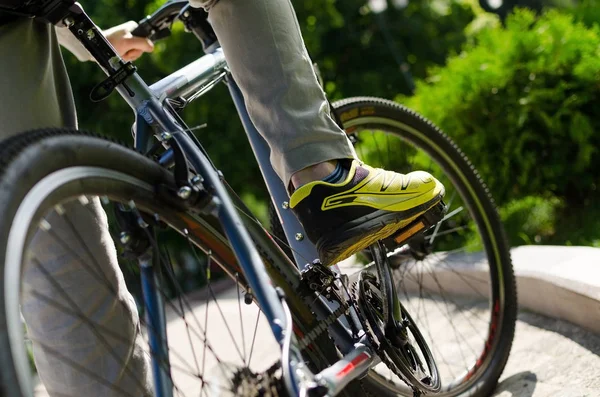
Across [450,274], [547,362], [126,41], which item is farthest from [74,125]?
[450,274]

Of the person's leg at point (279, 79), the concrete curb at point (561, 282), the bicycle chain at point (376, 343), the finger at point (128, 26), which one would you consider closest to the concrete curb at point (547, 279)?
the concrete curb at point (561, 282)

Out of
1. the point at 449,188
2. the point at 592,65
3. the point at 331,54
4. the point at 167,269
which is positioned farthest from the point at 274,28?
the point at 331,54

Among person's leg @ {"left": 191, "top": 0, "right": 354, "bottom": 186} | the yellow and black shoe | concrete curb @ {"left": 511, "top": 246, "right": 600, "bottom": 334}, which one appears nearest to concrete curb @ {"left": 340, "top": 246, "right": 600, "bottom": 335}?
concrete curb @ {"left": 511, "top": 246, "right": 600, "bottom": 334}

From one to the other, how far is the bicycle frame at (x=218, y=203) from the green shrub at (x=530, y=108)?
2.03 meters

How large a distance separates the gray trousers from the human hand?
1.06ft

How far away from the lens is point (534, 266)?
2.67 metres

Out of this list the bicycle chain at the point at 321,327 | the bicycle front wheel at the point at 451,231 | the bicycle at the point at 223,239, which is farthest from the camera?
the bicycle front wheel at the point at 451,231

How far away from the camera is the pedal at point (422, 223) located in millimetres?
1820

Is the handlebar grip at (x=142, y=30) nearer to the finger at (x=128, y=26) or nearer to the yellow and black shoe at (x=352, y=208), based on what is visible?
the finger at (x=128, y=26)

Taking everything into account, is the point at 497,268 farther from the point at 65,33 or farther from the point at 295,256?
the point at 65,33

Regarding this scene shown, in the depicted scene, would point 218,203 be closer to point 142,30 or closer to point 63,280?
point 63,280

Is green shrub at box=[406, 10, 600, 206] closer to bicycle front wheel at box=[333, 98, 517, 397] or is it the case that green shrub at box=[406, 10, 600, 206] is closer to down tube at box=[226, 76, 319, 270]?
bicycle front wheel at box=[333, 98, 517, 397]

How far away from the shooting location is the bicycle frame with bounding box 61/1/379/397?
1.25 meters

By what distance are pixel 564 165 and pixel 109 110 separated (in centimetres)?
534
